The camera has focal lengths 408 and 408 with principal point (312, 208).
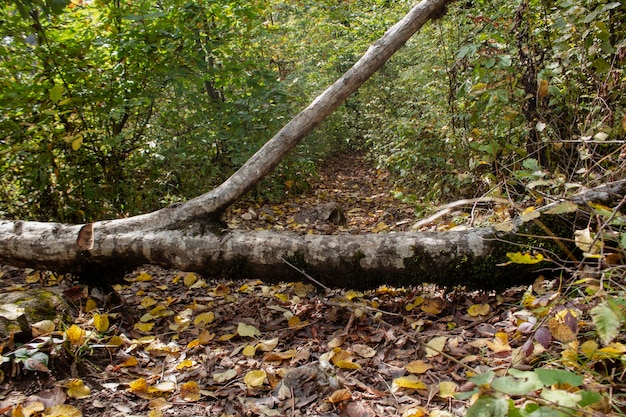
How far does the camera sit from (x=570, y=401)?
1.08 m

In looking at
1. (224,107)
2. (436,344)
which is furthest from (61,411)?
(224,107)

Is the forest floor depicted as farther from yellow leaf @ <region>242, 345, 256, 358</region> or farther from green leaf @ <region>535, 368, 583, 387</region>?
green leaf @ <region>535, 368, 583, 387</region>

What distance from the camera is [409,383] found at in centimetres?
186

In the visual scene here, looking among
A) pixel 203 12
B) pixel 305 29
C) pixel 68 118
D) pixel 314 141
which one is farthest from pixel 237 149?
pixel 305 29

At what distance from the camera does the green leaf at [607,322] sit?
112cm

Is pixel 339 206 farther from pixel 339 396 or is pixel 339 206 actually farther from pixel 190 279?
pixel 339 396

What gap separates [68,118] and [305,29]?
29.8ft

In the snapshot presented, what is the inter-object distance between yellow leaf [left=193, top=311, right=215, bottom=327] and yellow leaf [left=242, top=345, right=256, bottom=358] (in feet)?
1.76

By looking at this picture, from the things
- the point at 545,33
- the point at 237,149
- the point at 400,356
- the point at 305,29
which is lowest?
the point at 400,356

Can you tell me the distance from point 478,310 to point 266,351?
127 cm

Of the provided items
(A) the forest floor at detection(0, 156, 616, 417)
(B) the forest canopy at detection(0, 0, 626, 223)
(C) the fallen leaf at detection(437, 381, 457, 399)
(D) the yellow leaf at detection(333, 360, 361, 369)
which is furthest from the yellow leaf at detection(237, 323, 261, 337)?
(B) the forest canopy at detection(0, 0, 626, 223)

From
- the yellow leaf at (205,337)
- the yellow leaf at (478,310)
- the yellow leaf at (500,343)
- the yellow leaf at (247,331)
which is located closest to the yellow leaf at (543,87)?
the yellow leaf at (478,310)

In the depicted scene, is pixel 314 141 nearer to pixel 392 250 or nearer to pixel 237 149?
pixel 237 149

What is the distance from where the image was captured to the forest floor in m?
1.82
